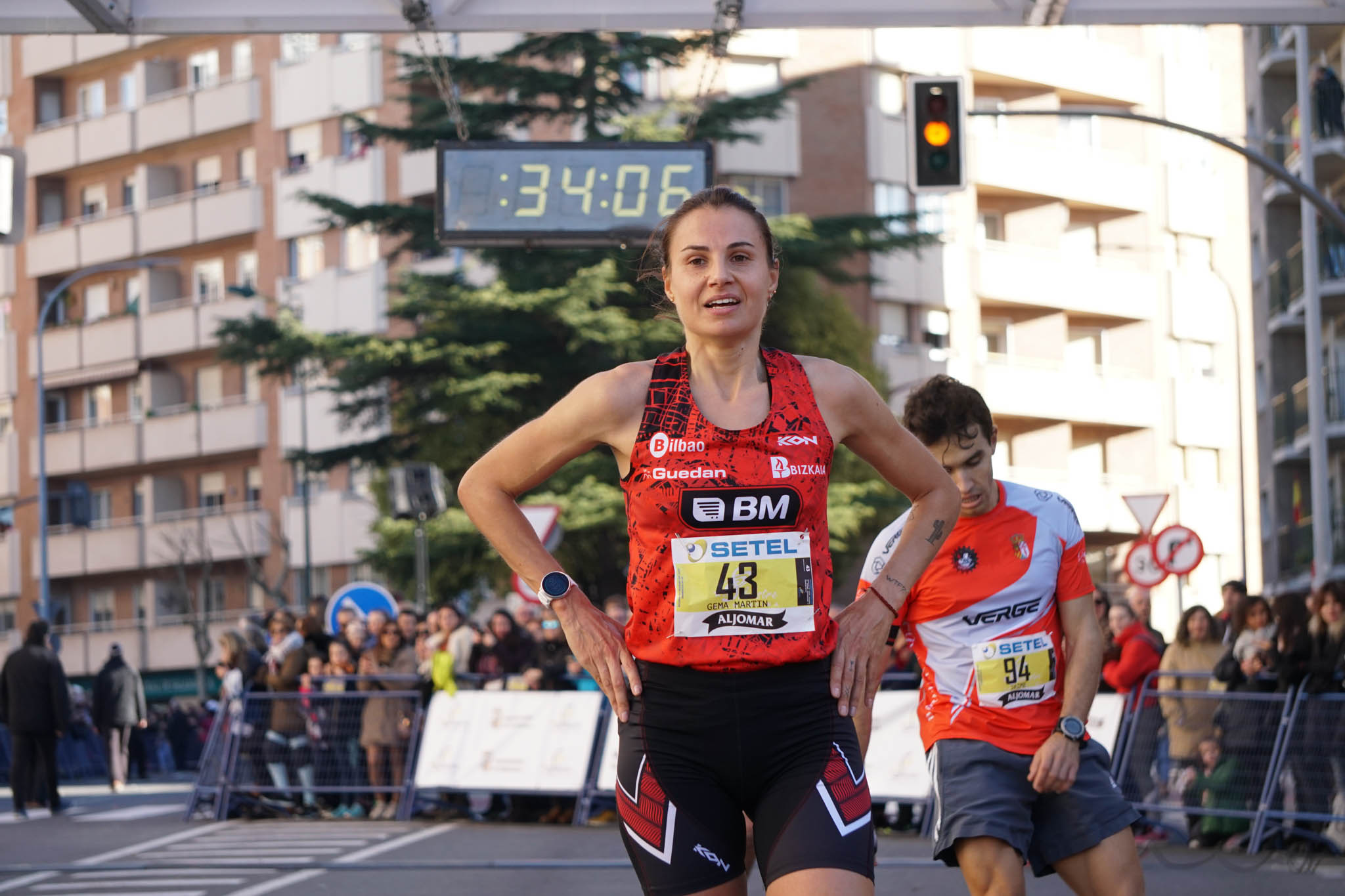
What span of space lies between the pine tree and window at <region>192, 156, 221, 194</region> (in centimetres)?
2948

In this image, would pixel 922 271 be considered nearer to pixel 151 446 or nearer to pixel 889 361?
pixel 889 361

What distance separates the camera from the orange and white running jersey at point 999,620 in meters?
5.94

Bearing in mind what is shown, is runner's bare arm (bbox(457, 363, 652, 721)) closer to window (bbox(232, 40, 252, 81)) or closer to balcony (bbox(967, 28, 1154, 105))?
balcony (bbox(967, 28, 1154, 105))

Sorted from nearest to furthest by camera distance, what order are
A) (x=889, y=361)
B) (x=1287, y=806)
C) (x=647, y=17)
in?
(x=647, y=17) → (x=1287, y=806) → (x=889, y=361)

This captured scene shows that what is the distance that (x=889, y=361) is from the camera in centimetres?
5103

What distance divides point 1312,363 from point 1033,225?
1495 centimetres

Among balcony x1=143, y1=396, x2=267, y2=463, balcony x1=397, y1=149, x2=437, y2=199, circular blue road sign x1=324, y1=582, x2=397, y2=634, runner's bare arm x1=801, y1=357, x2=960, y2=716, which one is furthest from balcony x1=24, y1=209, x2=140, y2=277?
runner's bare arm x1=801, y1=357, x2=960, y2=716

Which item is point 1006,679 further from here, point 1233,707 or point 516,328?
point 516,328

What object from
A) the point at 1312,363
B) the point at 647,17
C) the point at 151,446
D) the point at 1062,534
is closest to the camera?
the point at 1062,534

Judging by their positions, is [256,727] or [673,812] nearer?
[673,812]

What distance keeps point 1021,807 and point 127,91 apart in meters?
62.6

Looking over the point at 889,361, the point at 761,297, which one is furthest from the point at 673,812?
the point at 889,361

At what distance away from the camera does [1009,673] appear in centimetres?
594

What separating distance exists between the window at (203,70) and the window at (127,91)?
1.88 metres
